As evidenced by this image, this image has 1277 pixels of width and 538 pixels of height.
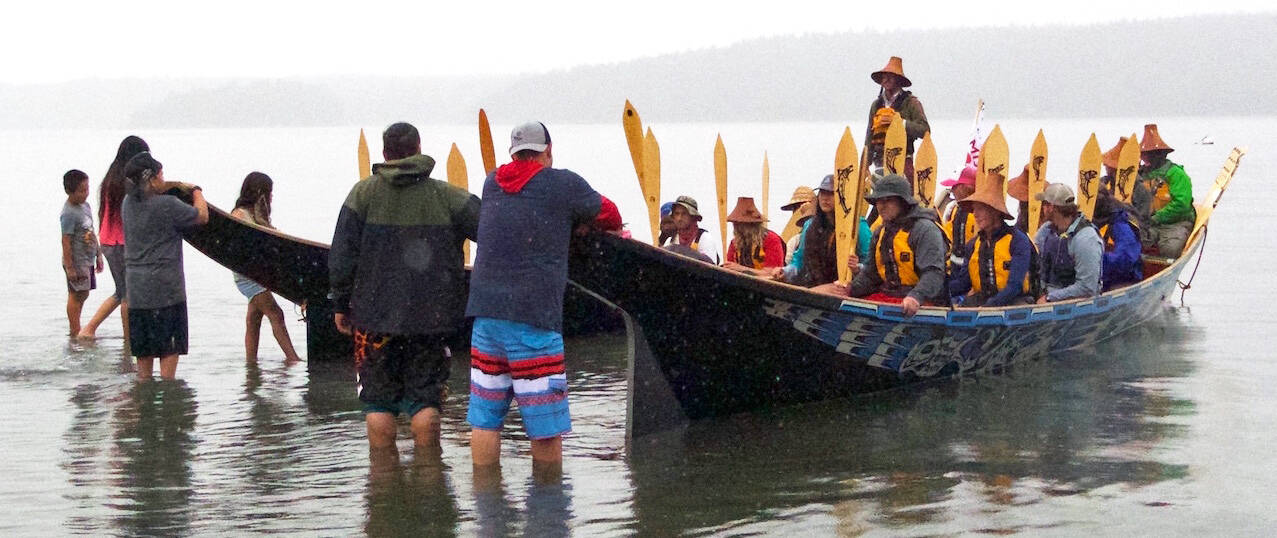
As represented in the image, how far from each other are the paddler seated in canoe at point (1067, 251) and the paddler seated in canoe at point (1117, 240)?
836 millimetres

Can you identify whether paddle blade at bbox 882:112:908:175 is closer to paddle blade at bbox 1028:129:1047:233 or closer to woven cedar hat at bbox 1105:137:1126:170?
paddle blade at bbox 1028:129:1047:233

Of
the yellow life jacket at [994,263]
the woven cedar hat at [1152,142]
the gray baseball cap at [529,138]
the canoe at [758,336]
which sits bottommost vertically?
the canoe at [758,336]

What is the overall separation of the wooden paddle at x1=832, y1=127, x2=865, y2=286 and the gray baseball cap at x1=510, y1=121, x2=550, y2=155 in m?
2.61

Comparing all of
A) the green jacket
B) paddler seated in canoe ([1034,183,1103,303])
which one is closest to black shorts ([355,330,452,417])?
paddler seated in canoe ([1034,183,1103,303])

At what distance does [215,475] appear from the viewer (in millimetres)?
7879

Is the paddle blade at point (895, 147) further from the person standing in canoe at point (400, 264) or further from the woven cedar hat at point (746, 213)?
the person standing in canoe at point (400, 264)

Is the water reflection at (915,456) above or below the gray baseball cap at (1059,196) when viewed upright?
below

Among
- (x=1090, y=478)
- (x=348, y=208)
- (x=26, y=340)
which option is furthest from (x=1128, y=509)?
(x=26, y=340)

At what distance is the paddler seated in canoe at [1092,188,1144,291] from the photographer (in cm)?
1209

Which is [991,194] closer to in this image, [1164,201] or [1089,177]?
[1089,177]

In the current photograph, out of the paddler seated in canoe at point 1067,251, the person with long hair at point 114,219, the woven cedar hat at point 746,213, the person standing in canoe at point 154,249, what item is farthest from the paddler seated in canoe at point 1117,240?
the person with long hair at point 114,219

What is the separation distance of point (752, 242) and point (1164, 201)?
18.0 feet

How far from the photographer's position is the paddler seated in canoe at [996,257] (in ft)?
33.0

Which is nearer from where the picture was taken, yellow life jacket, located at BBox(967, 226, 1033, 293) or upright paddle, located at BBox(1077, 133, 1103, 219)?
yellow life jacket, located at BBox(967, 226, 1033, 293)
